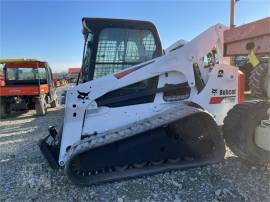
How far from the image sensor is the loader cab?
369 cm

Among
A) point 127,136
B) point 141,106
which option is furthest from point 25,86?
point 127,136

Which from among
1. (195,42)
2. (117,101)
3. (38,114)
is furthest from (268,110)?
(38,114)

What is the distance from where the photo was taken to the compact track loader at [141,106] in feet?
10.7

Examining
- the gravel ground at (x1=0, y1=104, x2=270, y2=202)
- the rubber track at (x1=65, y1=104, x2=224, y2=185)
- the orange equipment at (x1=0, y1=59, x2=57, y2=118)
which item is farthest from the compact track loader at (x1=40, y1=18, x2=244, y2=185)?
the orange equipment at (x1=0, y1=59, x2=57, y2=118)

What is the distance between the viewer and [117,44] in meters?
3.78

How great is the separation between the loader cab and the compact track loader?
0.01 m

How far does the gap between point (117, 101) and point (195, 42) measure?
140 centimetres

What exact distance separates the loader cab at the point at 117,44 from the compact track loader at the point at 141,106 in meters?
0.01

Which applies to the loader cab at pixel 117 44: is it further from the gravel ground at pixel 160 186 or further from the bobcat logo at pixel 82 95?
A: the gravel ground at pixel 160 186

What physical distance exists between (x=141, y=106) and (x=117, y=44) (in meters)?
0.99

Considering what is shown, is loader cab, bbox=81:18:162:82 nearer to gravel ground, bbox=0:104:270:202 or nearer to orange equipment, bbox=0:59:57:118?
gravel ground, bbox=0:104:270:202

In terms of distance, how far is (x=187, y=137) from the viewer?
3475 mm

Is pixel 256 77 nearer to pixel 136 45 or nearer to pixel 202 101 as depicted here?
pixel 202 101

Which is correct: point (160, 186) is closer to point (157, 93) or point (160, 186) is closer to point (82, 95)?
point (157, 93)
